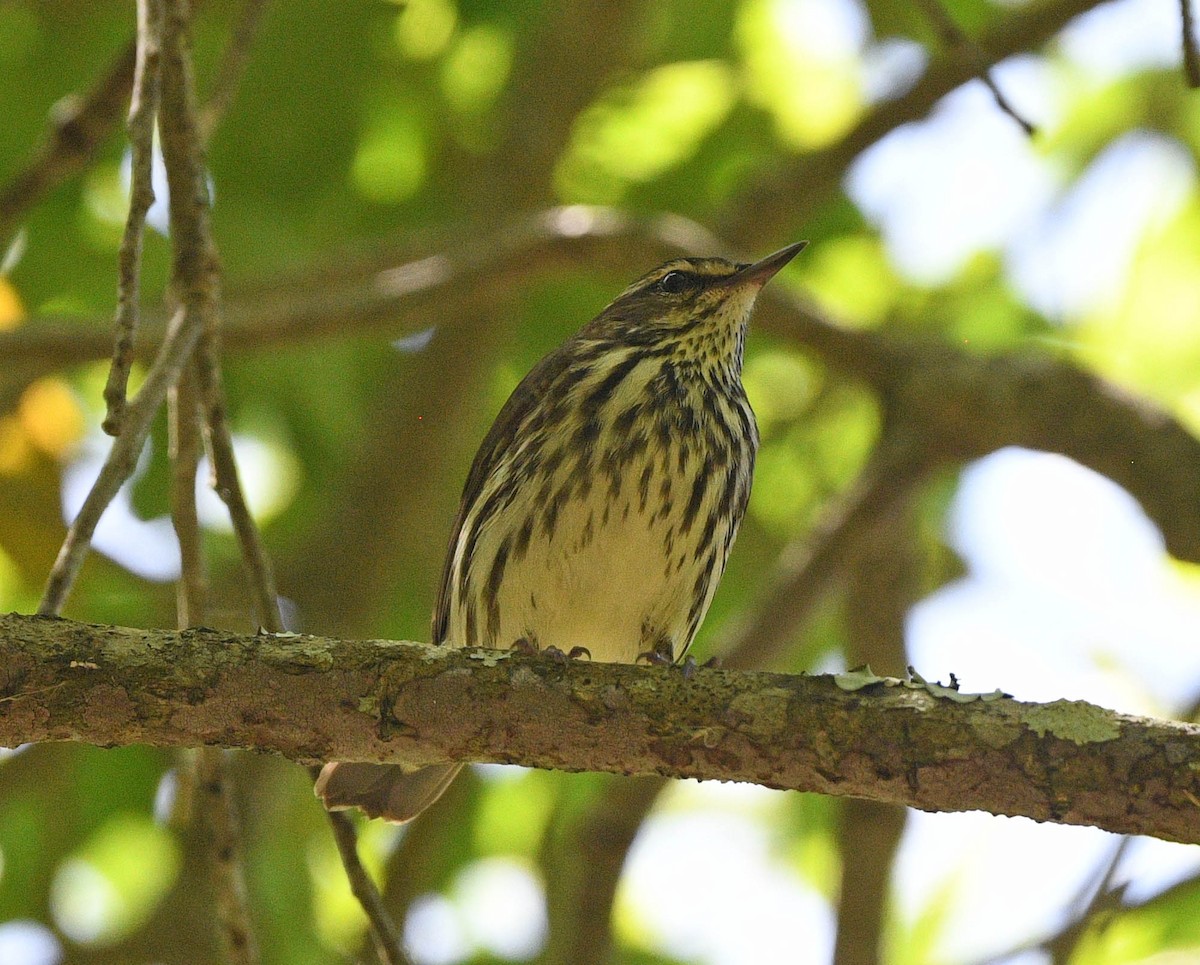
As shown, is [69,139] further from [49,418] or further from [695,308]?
[695,308]

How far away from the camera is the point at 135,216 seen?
3150 mm

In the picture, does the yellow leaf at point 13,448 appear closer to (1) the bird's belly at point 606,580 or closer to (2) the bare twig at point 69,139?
(2) the bare twig at point 69,139

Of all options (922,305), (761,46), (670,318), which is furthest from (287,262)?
(922,305)

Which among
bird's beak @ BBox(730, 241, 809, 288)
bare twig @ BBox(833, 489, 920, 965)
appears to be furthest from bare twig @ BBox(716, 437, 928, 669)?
bird's beak @ BBox(730, 241, 809, 288)

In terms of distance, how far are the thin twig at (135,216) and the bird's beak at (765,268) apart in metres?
2.33

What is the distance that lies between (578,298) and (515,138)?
0.75 m

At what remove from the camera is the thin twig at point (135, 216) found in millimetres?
2949

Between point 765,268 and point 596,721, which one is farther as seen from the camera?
point 765,268

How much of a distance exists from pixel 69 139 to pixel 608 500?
2024mm

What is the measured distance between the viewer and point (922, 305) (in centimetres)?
745

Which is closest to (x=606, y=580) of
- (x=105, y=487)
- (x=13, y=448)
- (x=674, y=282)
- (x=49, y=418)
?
(x=674, y=282)

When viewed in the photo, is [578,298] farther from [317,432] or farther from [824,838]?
[824,838]

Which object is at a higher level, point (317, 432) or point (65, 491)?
point (317, 432)

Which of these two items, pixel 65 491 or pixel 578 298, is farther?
pixel 578 298
